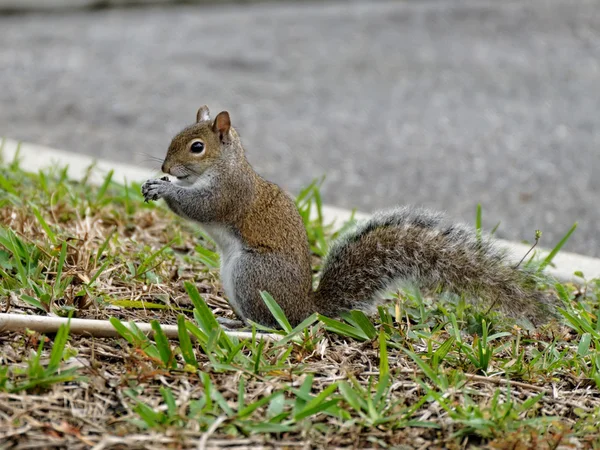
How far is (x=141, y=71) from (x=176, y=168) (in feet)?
16.0

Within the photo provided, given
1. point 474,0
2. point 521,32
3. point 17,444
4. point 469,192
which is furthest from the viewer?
point 474,0

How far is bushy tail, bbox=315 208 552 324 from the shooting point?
278 centimetres

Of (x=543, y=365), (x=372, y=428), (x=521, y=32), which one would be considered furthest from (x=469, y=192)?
(x=521, y=32)

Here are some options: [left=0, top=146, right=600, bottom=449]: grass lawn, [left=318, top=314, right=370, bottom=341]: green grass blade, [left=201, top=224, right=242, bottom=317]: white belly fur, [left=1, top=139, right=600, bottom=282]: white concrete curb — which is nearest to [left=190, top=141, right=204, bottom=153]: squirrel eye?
[left=201, top=224, right=242, bottom=317]: white belly fur

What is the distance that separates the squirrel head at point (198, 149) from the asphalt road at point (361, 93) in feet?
6.37

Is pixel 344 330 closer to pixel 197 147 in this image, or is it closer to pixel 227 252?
pixel 227 252

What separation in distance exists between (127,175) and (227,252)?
5.32 ft

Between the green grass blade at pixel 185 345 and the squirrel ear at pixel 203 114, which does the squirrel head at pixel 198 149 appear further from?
the green grass blade at pixel 185 345

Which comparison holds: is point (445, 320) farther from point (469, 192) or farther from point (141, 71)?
point (141, 71)

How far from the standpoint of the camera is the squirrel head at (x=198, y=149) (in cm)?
309

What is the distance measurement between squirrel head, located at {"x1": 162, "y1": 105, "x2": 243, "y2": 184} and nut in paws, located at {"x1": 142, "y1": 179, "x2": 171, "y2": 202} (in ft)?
0.19

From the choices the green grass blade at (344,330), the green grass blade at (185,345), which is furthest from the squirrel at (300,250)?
the green grass blade at (185,345)

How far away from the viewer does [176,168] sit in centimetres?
309

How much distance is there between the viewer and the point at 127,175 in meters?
4.49
